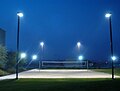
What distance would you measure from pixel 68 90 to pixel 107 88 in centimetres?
217

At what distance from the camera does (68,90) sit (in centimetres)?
1669

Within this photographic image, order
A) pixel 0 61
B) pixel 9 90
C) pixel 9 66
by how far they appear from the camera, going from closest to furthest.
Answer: pixel 9 90
pixel 0 61
pixel 9 66

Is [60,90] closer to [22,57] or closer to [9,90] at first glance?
[9,90]

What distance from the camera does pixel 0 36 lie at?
244ft

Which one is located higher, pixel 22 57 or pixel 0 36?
pixel 0 36

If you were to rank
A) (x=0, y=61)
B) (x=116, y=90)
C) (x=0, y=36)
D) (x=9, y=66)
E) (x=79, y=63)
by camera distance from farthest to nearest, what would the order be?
(x=79, y=63), (x=0, y=36), (x=9, y=66), (x=0, y=61), (x=116, y=90)

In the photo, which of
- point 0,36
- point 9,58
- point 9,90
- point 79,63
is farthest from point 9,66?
point 9,90

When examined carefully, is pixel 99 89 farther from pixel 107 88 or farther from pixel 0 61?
pixel 0 61

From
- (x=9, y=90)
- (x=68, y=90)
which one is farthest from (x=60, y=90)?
(x=9, y=90)

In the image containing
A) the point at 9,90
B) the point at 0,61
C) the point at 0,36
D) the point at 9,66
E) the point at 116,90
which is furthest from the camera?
the point at 0,36

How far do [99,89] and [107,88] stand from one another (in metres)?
0.51

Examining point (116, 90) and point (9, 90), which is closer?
point (116, 90)

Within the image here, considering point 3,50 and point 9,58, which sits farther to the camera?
point 9,58

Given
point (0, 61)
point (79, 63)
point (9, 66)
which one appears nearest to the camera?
point (0, 61)
